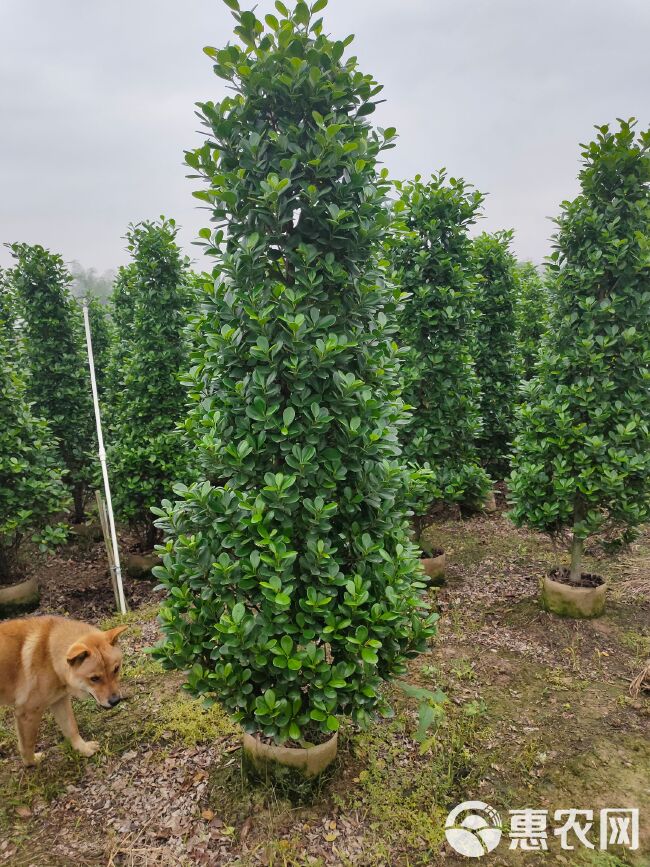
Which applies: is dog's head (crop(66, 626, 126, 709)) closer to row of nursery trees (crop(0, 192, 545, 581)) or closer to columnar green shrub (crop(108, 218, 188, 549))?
row of nursery trees (crop(0, 192, 545, 581))

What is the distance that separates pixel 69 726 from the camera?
4.40 metres

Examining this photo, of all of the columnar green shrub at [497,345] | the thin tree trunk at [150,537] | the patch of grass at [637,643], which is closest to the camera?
the patch of grass at [637,643]

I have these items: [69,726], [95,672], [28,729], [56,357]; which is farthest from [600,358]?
[56,357]

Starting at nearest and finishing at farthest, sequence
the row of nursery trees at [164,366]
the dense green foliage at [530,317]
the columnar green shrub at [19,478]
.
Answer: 1. the columnar green shrub at [19,478]
2. the row of nursery trees at [164,366]
3. the dense green foliage at [530,317]

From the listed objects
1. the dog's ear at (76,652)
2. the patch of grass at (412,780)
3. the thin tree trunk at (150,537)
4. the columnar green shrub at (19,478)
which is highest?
the columnar green shrub at (19,478)

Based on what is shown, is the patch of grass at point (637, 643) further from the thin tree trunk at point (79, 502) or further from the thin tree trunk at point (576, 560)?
the thin tree trunk at point (79, 502)

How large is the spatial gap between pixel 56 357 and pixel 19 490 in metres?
4.17

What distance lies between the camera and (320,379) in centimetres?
364

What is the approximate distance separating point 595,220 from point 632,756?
551cm

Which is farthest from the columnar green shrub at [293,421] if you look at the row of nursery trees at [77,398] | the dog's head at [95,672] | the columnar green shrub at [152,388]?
the columnar green shrub at [152,388]

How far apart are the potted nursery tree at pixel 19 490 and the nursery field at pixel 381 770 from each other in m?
2.26

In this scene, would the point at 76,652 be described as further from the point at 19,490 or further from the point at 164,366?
the point at 164,366

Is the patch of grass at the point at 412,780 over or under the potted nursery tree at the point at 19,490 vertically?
under

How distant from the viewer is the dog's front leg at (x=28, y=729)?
412cm
